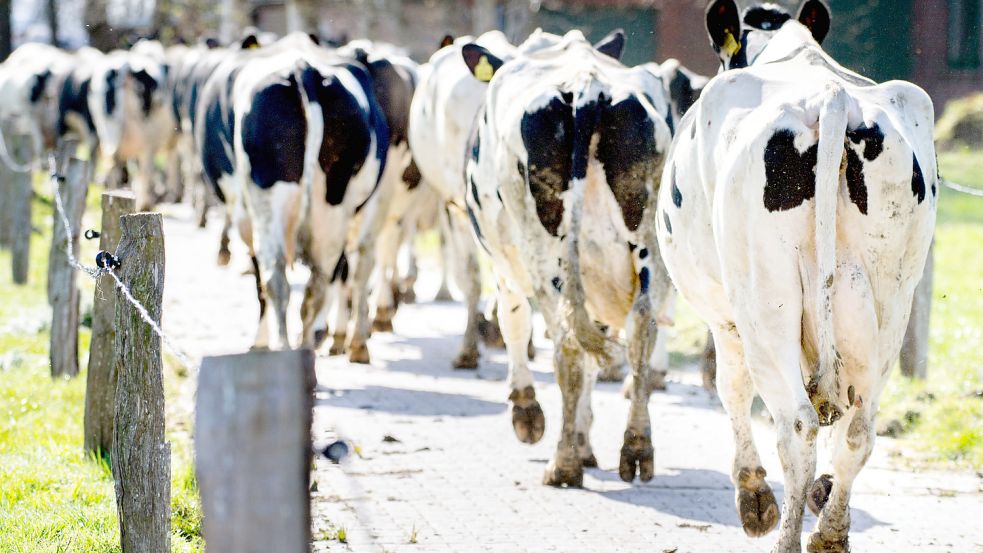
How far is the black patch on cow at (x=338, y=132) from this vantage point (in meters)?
9.04

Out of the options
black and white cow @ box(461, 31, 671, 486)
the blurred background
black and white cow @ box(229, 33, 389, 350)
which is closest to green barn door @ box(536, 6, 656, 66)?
the blurred background

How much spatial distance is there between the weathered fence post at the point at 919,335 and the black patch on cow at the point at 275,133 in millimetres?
4307

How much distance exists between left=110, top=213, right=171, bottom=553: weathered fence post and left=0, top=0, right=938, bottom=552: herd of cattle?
2166 millimetres

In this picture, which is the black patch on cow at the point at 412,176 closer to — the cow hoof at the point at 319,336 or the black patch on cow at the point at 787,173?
the cow hoof at the point at 319,336

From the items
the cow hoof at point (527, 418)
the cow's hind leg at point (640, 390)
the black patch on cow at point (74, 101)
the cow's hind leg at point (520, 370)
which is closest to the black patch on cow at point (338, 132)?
the cow's hind leg at point (520, 370)

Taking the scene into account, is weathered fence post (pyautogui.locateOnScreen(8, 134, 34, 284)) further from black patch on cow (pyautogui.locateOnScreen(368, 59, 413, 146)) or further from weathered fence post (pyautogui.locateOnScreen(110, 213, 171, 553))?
weathered fence post (pyautogui.locateOnScreen(110, 213, 171, 553))

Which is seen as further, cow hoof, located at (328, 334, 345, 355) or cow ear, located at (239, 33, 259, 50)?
cow ear, located at (239, 33, 259, 50)

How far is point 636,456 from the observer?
691 cm

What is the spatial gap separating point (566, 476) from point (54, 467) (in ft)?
8.60

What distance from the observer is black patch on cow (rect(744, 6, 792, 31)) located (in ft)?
22.5

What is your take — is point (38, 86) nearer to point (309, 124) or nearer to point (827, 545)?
point (309, 124)

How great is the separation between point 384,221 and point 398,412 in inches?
108

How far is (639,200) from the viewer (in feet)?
22.0

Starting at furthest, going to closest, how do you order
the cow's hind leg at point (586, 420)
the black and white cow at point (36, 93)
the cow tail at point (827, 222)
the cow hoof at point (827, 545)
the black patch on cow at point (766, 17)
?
the black and white cow at point (36, 93) → the cow's hind leg at point (586, 420) → the black patch on cow at point (766, 17) → the cow hoof at point (827, 545) → the cow tail at point (827, 222)
